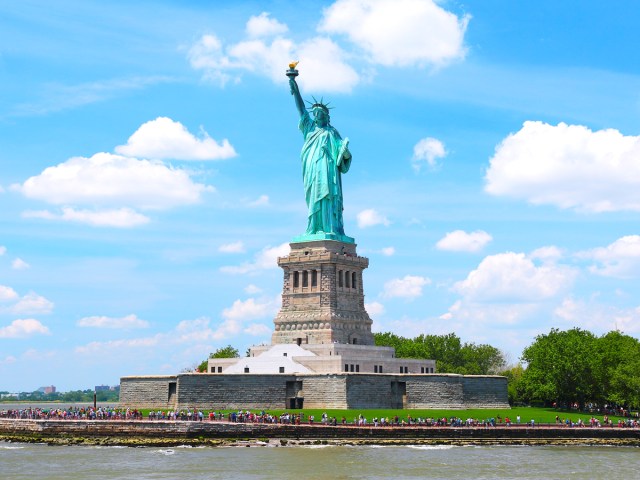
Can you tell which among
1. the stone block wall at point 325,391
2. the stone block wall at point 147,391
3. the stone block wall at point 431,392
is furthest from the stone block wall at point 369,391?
the stone block wall at point 147,391

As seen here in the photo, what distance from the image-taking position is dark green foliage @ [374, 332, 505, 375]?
102 m

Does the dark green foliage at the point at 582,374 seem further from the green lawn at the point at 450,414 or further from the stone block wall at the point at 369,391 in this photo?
the stone block wall at the point at 369,391

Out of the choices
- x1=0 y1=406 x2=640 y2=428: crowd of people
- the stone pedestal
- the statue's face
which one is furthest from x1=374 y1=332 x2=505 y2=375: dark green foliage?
x1=0 y1=406 x2=640 y2=428: crowd of people

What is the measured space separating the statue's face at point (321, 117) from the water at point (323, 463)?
34.7 m

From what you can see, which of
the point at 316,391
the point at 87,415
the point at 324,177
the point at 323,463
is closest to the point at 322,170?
the point at 324,177

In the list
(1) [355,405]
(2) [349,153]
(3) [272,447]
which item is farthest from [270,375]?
(2) [349,153]

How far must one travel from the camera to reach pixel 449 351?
10612 centimetres

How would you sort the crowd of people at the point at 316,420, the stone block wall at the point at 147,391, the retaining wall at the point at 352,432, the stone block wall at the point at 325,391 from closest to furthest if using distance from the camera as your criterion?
the retaining wall at the point at 352,432, the crowd of people at the point at 316,420, the stone block wall at the point at 325,391, the stone block wall at the point at 147,391

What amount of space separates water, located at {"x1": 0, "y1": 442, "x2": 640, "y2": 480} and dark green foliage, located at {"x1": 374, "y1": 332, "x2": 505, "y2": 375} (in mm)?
42864

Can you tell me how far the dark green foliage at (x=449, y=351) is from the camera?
10244 cm

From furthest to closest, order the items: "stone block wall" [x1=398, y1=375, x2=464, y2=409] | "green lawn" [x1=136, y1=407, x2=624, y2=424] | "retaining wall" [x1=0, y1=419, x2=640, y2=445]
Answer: "stone block wall" [x1=398, y1=375, x2=464, y2=409], "green lawn" [x1=136, y1=407, x2=624, y2=424], "retaining wall" [x1=0, y1=419, x2=640, y2=445]

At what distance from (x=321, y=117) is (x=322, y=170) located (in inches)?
184

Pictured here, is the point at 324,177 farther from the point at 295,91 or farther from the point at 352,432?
the point at 352,432

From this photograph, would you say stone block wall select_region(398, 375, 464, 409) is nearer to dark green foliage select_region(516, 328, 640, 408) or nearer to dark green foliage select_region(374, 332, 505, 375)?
dark green foliage select_region(516, 328, 640, 408)
